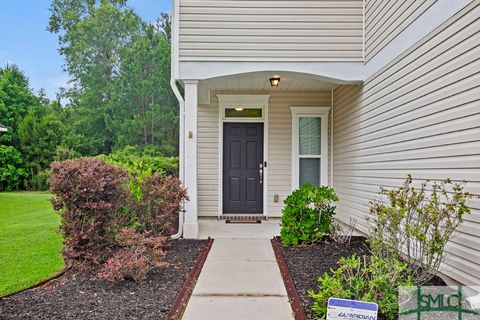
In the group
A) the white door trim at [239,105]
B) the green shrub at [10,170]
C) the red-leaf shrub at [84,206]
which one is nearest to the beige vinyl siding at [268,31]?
the white door trim at [239,105]

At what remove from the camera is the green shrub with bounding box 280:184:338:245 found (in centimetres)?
505

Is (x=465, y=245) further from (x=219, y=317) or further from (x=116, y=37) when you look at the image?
(x=116, y=37)

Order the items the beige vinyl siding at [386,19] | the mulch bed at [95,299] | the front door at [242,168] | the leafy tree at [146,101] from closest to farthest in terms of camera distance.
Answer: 1. the mulch bed at [95,299]
2. the beige vinyl siding at [386,19]
3. the front door at [242,168]
4. the leafy tree at [146,101]

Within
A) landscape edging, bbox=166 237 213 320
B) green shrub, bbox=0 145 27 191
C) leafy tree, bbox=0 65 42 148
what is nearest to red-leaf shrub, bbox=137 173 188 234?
landscape edging, bbox=166 237 213 320

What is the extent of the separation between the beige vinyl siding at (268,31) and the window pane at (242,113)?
78.2 inches

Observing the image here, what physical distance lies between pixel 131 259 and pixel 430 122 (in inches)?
127

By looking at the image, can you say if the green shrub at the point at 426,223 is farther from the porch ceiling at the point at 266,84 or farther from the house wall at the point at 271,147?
the house wall at the point at 271,147

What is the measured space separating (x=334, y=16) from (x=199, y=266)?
13.8ft

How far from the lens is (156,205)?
502cm

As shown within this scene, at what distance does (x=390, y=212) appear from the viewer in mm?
3113

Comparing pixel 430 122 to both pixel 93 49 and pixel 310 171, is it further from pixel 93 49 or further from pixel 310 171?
pixel 93 49

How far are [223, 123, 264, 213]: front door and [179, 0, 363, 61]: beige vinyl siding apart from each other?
214cm

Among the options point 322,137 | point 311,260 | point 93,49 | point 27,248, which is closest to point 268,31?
point 322,137

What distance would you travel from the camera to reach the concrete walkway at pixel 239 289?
284 cm
